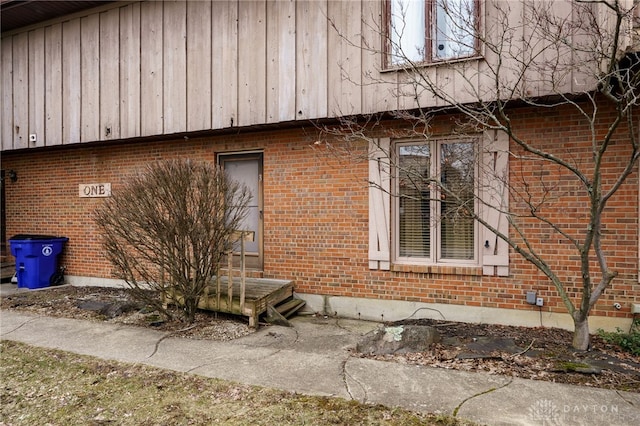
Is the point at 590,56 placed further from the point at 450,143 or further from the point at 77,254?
the point at 77,254

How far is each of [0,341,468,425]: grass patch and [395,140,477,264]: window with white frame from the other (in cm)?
328

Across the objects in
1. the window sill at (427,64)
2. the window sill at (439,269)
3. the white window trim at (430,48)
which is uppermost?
the white window trim at (430,48)

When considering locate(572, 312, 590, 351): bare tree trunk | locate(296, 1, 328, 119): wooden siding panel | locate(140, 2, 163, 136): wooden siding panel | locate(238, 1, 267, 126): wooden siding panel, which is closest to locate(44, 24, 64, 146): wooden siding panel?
locate(140, 2, 163, 136): wooden siding panel

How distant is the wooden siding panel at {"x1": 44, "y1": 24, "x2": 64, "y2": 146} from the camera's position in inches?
350

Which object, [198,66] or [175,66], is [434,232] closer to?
→ [198,66]

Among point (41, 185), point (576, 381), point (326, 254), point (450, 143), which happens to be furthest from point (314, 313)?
point (41, 185)

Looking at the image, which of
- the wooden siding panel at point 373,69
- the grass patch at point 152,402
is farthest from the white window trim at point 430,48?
the grass patch at point 152,402

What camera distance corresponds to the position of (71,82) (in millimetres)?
8742

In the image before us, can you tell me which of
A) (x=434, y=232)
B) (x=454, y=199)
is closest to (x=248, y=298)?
(x=434, y=232)

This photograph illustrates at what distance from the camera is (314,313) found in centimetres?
695

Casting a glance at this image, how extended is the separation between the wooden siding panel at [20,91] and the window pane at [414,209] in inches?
325

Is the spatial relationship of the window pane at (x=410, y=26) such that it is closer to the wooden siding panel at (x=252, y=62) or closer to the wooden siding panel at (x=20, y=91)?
the wooden siding panel at (x=252, y=62)

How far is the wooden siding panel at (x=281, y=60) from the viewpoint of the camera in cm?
670

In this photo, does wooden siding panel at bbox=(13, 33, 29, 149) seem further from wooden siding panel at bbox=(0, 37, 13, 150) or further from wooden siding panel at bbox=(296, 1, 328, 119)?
wooden siding panel at bbox=(296, 1, 328, 119)
